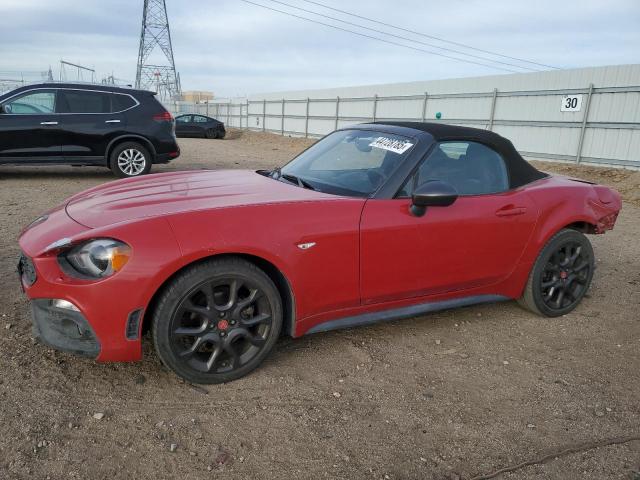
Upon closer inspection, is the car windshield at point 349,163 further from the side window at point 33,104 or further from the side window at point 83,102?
the side window at point 33,104

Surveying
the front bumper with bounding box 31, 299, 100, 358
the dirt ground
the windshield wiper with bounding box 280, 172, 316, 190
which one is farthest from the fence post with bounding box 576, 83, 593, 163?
the front bumper with bounding box 31, 299, 100, 358

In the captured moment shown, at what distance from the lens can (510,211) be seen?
11.6ft

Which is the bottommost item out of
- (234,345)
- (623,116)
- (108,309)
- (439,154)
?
(234,345)

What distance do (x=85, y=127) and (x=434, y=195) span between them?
7964 millimetres

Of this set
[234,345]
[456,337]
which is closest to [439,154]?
[456,337]

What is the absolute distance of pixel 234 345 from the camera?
9.32 ft

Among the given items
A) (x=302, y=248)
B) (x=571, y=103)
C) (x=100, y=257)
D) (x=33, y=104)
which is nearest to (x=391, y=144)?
(x=302, y=248)

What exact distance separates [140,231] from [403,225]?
150cm

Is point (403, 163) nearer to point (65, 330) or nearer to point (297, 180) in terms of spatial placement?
point (297, 180)

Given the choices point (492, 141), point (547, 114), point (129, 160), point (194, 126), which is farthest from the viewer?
point (194, 126)

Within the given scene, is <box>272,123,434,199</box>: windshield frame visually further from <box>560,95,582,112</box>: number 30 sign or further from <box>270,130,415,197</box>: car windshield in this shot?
<box>560,95,582,112</box>: number 30 sign

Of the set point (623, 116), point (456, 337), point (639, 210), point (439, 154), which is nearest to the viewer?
point (439, 154)

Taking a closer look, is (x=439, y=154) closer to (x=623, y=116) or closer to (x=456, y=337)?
(x=456, y=337)

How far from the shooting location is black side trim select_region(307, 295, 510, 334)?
3.06m
